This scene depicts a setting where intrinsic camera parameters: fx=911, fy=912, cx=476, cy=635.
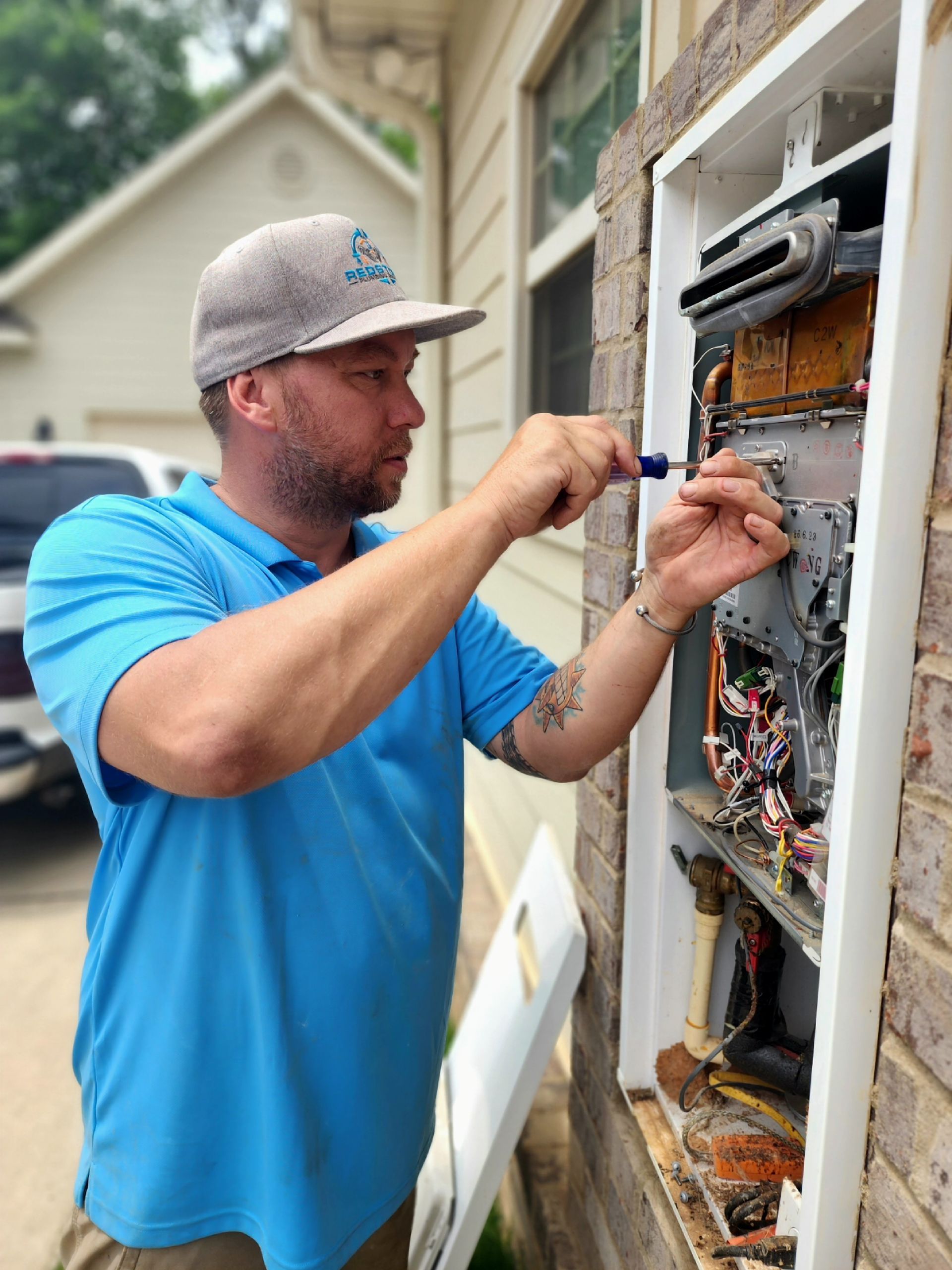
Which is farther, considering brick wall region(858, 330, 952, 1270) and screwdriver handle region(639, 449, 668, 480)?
screwdriver handle region(639, 449, 668, 480)

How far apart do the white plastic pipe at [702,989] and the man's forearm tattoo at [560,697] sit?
0.37 m

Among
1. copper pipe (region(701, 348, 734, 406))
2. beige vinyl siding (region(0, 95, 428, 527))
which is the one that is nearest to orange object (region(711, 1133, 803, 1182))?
copper pipe (region(701, 348, 734, 406))

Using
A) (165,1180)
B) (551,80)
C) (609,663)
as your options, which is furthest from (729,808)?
(551,80)

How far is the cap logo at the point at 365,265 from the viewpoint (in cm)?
132

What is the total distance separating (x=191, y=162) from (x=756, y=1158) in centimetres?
1136

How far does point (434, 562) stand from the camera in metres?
1.00

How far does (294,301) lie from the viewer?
4.22ft

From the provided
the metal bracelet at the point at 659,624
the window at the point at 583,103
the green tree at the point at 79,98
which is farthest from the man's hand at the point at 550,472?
the green tree at the point at 79,98

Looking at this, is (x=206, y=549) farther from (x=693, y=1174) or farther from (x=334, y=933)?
(x=693, y=1174)

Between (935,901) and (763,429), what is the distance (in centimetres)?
61

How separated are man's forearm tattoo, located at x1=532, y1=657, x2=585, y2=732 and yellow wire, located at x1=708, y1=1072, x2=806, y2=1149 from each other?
581 mm

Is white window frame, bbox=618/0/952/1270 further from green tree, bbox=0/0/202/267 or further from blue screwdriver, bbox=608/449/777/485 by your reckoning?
green tree, bbox=0/0/202/267

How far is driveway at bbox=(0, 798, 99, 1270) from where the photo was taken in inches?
90.6

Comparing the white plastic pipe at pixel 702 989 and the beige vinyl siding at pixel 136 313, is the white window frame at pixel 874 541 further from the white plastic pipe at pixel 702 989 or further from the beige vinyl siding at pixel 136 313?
the beige vinyl siding at pixel 136 313
